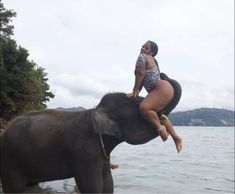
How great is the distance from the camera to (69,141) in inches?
222

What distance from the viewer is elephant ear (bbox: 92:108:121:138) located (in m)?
5.66

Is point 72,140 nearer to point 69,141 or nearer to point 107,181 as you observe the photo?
point 69,141

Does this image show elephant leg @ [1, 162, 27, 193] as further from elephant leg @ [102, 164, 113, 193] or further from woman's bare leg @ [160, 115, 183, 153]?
woman's bare leg @ [160, 115, 183, 153]

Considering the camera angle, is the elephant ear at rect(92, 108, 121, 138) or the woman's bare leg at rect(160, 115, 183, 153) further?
the woman's bare leg at rect(160, 115, 183, 153)

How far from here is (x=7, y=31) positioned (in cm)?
3781

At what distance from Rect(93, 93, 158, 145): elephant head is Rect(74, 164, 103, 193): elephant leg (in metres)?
0.47

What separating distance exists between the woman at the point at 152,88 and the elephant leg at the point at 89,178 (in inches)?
32.2

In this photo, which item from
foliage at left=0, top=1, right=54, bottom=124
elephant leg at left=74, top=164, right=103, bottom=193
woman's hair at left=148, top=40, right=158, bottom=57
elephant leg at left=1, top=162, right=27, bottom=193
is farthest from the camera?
foliage at left=0, top=1, right=54, bottom=124

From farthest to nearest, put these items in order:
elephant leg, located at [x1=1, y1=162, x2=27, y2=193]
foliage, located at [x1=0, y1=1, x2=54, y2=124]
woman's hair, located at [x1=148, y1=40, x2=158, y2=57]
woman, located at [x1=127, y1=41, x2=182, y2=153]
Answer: foliage, located at [x1=0, y1=1, x2=54, y2=124] → woman's hair, located at [x1=148, y1=40, x2=158, y2=57] → elephant leg, located at [x1=1, y1=162, x2=27, y2=193] → woman, located at [x1=127, y1=41, x2=182, y2=153]

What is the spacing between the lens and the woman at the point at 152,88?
573cm


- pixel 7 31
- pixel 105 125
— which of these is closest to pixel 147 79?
pixel 105 125

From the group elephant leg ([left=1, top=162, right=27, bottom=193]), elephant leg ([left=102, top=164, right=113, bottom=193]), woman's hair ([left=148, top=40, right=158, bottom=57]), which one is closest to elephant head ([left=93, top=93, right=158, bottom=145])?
elephant leg ([left=102, top=164, right=113, bottom=193])

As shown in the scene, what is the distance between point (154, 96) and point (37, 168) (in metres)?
1.55

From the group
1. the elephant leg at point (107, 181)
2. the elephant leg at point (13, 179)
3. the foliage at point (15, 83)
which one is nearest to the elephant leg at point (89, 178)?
the elephant leg at point (107, 181)
